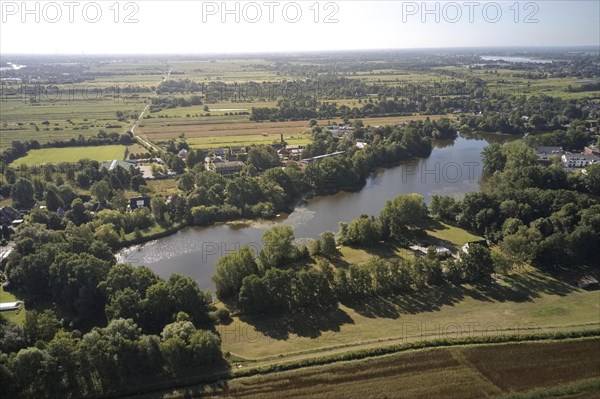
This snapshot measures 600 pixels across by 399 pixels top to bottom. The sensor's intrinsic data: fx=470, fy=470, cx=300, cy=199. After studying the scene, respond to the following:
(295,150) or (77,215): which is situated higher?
(295,150)

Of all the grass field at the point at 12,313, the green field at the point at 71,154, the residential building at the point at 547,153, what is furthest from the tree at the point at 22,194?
the residential building at the point at 547,153

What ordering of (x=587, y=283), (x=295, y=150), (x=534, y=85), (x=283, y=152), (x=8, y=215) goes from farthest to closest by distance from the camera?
(x=534, y=85) < (x=295, y=150) < (x=283, y=152) < (x=8, y=215) < (x=587, y=283)

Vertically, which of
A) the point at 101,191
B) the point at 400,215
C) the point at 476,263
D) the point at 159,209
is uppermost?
the point at 101,191

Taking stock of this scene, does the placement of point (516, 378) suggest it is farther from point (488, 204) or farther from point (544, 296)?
point (488, 204)

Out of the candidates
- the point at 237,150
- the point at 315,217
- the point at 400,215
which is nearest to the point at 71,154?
the point at 237,150

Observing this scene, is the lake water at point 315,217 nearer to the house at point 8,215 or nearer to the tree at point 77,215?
the tree at point 77,215

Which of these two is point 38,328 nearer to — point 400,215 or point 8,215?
point 8,215

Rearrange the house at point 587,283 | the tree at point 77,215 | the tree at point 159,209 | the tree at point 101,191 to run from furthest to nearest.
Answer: the tree at point 101,191
the tree at point 159,209
the tree at point 77,215
the house at point 587,283
